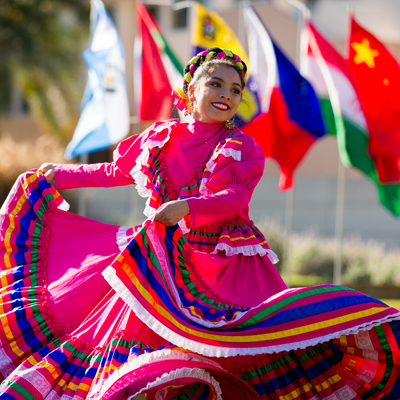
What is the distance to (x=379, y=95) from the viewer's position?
7660 mm

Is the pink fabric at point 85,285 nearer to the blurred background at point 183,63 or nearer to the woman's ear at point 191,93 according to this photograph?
the woman's ear at point 191,93

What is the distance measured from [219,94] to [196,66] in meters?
0.30

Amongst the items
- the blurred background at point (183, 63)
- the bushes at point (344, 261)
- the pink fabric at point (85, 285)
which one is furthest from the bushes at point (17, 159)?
the pink fabric at point (85, 285)

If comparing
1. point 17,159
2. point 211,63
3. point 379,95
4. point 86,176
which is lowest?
point 86,176

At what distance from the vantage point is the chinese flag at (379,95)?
7.48 metres

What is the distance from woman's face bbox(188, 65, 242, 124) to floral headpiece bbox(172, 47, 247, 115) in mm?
96

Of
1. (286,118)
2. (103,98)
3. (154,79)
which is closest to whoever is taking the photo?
(286,118)

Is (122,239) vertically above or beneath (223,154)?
beneath

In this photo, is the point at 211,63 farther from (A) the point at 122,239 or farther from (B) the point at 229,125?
(A) the point at 122,239

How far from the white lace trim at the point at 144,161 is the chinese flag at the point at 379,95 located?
502 cm

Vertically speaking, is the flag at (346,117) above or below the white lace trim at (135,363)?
above

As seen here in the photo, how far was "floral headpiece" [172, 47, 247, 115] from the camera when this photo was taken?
10.1 ft

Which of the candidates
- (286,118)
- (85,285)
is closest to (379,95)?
(286,118)

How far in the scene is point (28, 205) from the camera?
127 inches
